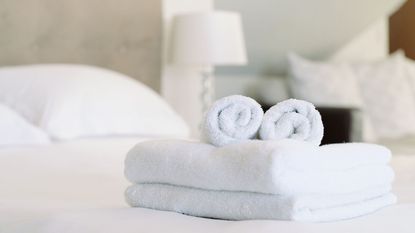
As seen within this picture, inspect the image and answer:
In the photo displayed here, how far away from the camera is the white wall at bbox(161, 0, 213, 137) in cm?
324

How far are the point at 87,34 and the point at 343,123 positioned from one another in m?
1.15

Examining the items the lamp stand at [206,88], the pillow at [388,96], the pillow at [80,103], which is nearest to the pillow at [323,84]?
the pillow at [388,96]

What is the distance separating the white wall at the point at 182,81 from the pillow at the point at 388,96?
2.83 ft

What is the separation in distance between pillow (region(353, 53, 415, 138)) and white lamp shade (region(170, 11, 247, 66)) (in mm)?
816

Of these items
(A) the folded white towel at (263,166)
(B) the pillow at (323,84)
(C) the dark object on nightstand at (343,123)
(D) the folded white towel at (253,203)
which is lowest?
(C) the dark object on nightstand at (343,123)

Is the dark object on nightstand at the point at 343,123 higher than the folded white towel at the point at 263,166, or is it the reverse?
the folded white towel at the point at 263,166

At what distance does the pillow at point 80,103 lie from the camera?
90.1 inches

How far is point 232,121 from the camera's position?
1.13 meters

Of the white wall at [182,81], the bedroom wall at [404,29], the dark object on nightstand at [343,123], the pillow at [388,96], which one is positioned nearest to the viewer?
the dark object on nightstand at [343,123]

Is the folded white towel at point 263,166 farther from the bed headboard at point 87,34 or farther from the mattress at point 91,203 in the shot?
the bed headboard at point 87,34

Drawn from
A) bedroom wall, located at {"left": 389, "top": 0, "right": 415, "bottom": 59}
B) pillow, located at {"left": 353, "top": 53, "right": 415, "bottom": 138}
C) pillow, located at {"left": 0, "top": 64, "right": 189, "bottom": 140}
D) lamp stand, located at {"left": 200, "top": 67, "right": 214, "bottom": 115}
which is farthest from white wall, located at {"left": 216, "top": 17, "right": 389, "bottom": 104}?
pillow, located at {"left": 0, "top": 64, "right": 189, "bottom": 140}

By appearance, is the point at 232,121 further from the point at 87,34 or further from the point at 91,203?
the point at 87,34

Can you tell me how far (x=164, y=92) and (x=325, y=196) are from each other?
2219mm

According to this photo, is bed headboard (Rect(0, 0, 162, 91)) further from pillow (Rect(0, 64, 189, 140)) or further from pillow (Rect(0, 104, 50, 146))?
pillow (Rect(0, 104, 50, 146))
